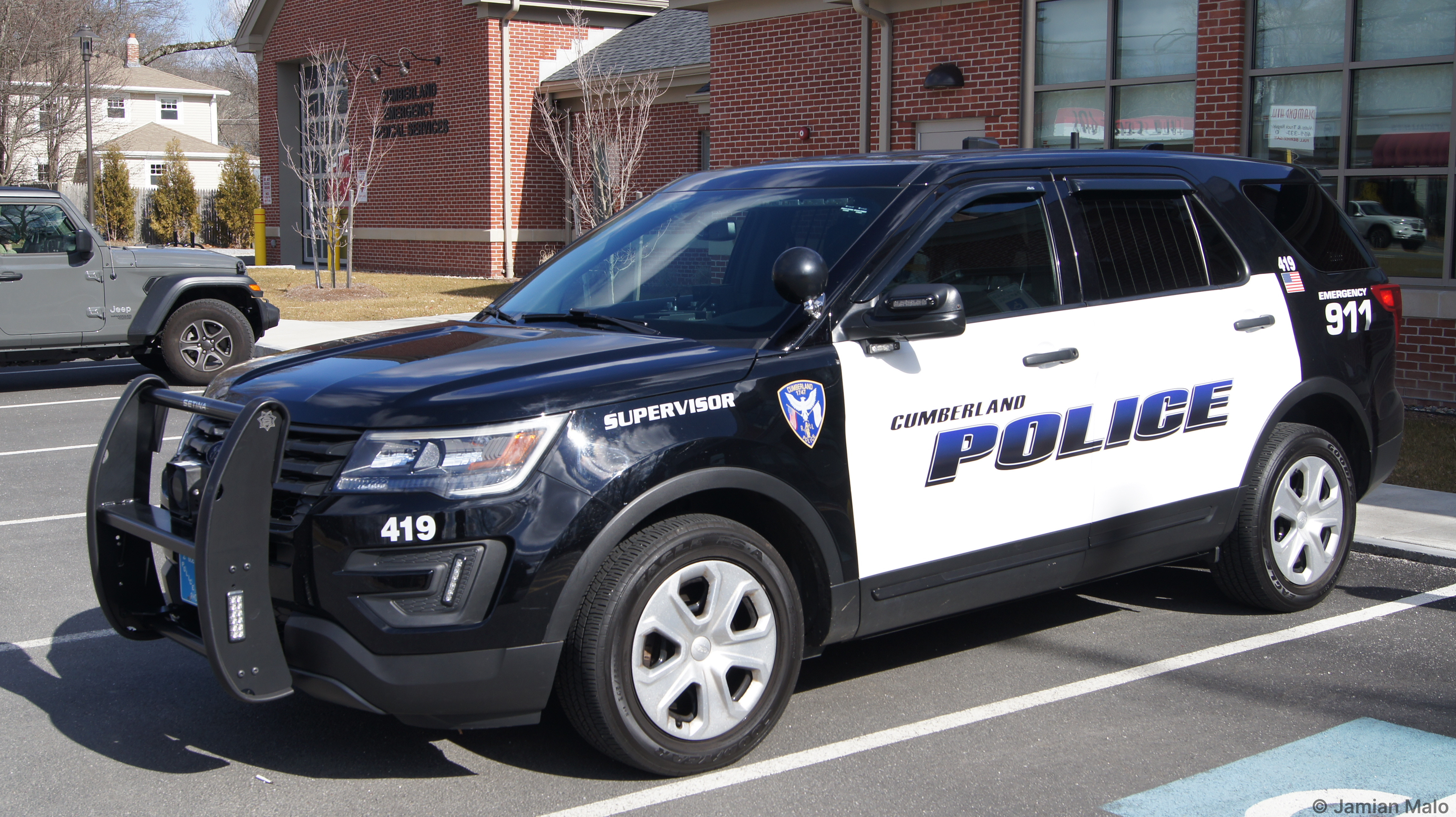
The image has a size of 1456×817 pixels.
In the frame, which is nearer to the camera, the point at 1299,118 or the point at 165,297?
the point at 1299,118

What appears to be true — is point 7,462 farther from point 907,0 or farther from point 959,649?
point 907,0

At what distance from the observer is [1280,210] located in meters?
5.61

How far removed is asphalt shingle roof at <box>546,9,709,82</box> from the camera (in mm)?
21547

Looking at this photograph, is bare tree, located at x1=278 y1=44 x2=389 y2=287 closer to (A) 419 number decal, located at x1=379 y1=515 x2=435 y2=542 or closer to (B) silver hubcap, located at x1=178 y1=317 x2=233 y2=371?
(B) silver hubcap, located at x1=178 y1=317 x2=233 y2=371

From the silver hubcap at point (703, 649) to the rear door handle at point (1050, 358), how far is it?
1.29 metres

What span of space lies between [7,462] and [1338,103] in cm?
1069

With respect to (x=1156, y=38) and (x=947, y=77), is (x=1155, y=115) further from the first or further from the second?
(x=947, y=77)

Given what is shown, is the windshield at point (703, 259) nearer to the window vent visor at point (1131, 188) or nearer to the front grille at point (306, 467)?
the window vent visor at point (1131, 188)

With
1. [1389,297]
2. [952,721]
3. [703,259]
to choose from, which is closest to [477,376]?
[703,259]

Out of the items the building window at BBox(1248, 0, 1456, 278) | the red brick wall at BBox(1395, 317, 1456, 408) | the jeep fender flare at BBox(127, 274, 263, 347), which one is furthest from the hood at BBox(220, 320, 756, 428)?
the jeep fender flare at BBox(127, 274, 263, 347)

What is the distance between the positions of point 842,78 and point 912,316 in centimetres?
1164

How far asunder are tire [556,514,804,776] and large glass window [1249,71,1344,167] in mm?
8553

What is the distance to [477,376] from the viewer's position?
147 inches

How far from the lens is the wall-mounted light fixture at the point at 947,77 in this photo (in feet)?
44.8
